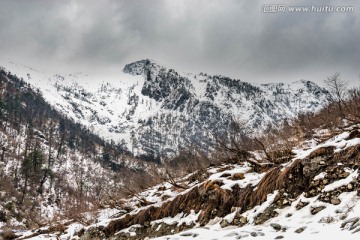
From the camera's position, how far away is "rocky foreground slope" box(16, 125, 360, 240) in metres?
5.78

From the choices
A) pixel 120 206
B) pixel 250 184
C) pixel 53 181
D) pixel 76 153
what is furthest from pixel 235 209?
pixel 76 153

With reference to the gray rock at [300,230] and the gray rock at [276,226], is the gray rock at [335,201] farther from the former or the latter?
the gray rock at [276,226]

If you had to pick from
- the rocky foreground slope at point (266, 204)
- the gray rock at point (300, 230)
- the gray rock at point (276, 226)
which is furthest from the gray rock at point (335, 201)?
the gray rock at point (276, 226)

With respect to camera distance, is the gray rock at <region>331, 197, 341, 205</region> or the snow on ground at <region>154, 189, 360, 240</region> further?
the gray rock at <region>331, 197, 341, 205</region>

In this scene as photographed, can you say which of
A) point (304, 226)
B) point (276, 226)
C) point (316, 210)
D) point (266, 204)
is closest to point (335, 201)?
point (316, 210)

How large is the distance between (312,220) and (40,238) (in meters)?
11.2

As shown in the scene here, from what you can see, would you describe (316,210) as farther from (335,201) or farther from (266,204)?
(266,204)

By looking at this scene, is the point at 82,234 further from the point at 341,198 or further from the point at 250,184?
the point at 341,198

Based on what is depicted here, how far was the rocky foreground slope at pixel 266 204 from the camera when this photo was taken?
5.78 m

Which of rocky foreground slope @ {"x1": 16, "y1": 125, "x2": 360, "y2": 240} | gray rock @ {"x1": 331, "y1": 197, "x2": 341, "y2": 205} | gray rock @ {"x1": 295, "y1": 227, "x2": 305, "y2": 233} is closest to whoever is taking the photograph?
gray rock @ {"x1": 295, "y1": 227, "x2": 305, "y2": 233}

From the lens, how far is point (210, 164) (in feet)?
38.0

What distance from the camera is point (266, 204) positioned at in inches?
283

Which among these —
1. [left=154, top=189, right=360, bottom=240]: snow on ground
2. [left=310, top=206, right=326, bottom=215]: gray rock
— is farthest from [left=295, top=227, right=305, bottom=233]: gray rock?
[left=310, top=206, right=326, bottom=215]: gray rock

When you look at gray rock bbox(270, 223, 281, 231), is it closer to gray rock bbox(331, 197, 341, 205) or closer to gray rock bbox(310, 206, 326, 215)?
gray rock bbox(310, 206, 326, 215)
